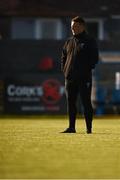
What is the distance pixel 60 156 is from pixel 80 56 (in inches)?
165

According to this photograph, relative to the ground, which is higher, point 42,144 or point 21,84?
point 42,144

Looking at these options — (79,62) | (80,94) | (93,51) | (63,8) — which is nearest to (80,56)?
(79,62)

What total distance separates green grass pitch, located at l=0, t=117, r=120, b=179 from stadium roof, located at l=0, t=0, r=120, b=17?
72.2 feet

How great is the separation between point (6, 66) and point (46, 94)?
5.78 meters

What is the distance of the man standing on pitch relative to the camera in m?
14.1

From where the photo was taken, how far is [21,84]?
2684cm

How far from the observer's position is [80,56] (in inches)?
559

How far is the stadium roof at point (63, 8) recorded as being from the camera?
3597cm

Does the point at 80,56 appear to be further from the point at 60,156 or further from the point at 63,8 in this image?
the point at 63,8

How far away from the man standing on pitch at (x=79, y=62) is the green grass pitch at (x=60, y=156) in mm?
585

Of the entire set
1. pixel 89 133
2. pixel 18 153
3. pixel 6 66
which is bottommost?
pixel 6 66

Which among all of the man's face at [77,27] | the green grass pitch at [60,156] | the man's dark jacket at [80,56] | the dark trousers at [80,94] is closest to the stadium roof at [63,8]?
the dark trousers at [80,94]

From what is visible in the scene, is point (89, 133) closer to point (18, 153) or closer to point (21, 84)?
point (18, 153)

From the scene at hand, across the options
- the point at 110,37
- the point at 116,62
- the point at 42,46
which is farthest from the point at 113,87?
the point at 110,37
